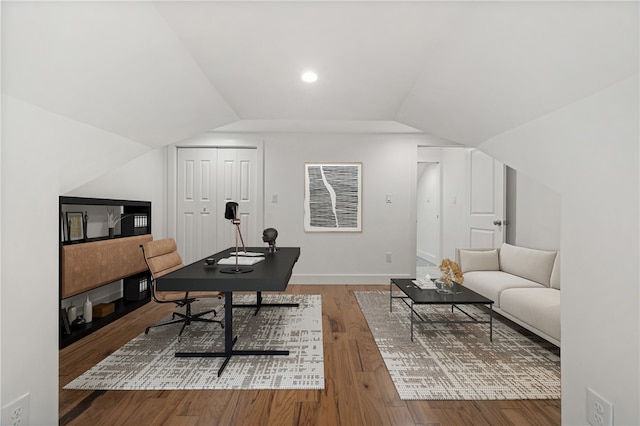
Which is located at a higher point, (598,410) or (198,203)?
(198,203)

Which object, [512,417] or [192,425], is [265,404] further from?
[512,417]

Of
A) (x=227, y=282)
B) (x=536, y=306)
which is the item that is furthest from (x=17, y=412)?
(x=536, y=306)

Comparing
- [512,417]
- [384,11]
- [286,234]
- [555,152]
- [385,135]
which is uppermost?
[385,135]

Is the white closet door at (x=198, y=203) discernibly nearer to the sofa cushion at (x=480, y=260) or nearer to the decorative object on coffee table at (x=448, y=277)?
the decorative object on coffee table at (x=448, y=277)

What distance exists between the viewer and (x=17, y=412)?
53.2 inches

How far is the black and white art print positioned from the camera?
214 inches

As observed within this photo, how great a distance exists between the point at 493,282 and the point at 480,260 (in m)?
0.66

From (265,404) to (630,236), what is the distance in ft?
6.58

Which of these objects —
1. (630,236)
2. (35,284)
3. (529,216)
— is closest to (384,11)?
(630,236)

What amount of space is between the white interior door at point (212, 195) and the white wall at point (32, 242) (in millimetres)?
3736

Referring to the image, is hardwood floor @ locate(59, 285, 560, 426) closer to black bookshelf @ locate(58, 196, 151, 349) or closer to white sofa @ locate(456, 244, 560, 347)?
black bookshelf @ locate(58, 196, 151, 349)

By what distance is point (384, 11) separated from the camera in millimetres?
1500

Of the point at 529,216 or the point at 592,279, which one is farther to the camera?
the point at 529,216

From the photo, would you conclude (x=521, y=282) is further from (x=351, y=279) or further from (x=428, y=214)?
(x=428, y=214)
